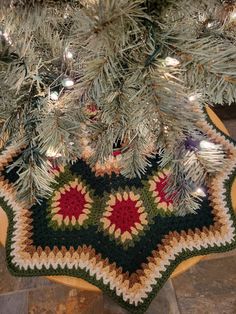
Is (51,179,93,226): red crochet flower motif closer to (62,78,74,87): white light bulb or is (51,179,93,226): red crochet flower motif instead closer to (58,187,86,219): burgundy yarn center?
(58,187,86,219): burgundy yarn center

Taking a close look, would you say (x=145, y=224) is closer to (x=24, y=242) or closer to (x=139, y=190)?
(x=139, y=190)

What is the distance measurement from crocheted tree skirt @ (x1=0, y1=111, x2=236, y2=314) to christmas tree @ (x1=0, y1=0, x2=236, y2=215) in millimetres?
235

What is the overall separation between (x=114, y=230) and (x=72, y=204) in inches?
5.7

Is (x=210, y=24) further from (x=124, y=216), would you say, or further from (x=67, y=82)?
(x=124, y=216)

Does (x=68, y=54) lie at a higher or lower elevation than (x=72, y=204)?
higher

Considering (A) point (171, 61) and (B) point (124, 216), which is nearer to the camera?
(A) point (171, 61)

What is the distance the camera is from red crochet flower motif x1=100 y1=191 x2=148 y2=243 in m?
0.89

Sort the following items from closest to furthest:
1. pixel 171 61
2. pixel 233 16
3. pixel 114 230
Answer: pixel 171 61 → pixel 233 16 → pixel 114 230

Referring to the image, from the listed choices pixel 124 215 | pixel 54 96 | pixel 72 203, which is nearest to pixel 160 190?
pixel 124 215

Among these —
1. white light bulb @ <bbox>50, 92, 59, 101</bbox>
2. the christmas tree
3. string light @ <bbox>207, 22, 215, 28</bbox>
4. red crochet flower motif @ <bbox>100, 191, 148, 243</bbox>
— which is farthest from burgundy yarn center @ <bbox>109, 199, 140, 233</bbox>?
string light @ <bbox>207, 22, 215, 28</bbox>

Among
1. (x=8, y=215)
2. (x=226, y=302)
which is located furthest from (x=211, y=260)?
(x=8, y=215)

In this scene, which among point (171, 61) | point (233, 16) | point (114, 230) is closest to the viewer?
point (171, 61)

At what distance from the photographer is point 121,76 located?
0.50 m

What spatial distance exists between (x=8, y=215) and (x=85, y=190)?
0.23 metres
